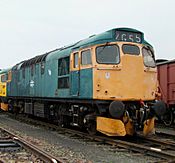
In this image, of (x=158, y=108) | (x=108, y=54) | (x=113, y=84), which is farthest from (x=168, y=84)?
(x=113, y=84)

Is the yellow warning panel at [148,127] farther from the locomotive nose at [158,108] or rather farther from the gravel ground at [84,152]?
the gravel ground at [84,152]

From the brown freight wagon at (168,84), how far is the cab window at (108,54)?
518 cm

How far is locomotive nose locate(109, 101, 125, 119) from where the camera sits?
10195 mm

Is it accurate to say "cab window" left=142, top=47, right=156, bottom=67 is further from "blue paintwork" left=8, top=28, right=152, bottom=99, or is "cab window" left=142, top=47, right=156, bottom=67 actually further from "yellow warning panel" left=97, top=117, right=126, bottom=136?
"yellow warning panel" left=97, top=117, right=126, bottom=136

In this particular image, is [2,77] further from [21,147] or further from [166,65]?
[21,147]

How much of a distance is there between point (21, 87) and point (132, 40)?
10363 millimetres

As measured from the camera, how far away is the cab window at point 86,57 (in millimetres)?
11343

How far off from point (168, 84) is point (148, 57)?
14.8 feet

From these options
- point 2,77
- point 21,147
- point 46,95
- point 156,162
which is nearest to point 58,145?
point 21,147

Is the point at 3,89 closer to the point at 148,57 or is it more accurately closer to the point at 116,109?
the point at 148,57

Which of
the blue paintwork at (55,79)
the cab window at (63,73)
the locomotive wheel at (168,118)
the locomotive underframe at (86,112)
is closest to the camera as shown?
the locomotive underframe at (86,112)

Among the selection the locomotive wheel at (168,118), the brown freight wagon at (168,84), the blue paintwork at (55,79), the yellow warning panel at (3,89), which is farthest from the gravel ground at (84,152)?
the yellow warning panel at (3,89)

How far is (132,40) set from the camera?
1145 cm

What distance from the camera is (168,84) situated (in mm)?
15945
